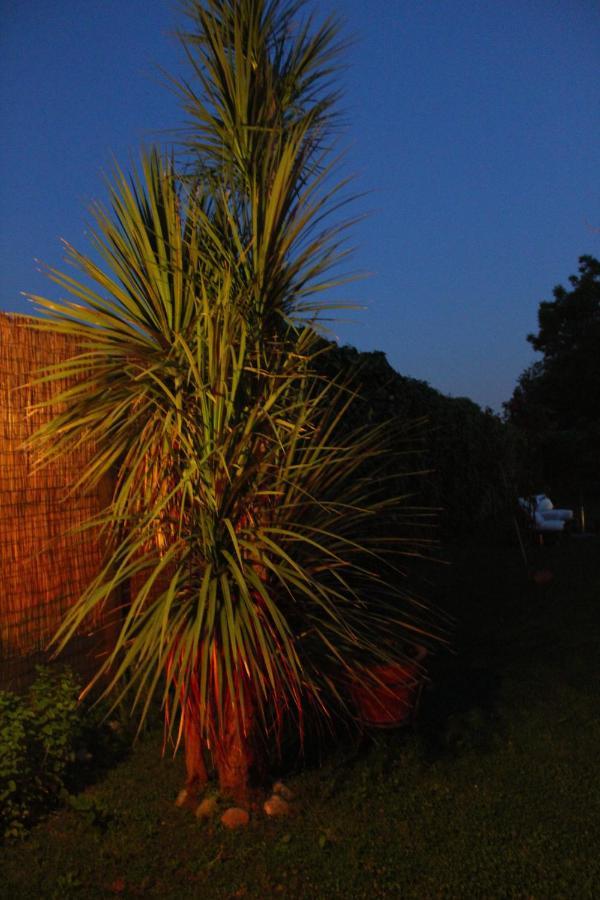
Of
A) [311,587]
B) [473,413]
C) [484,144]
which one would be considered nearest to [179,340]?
[311,587]

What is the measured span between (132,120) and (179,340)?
4.24ft

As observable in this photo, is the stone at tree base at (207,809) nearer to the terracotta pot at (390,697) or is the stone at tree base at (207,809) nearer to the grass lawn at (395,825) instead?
the grass lawn at (395,825)

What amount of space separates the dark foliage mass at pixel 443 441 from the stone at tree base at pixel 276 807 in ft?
9.58

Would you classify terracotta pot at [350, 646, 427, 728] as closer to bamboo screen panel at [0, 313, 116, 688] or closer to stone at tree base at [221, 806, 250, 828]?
stone at tree base at [221, 806, 250, 828]

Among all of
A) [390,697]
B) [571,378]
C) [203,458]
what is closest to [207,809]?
[390,697]

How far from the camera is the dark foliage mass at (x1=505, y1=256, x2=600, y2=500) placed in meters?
24.0

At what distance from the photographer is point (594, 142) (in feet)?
22.3

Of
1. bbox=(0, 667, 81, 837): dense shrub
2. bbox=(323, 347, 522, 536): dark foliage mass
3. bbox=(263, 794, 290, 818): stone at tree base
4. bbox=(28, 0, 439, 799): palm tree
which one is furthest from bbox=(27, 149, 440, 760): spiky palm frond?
bbox=(323, 347, 522, 536): dark foliage mass

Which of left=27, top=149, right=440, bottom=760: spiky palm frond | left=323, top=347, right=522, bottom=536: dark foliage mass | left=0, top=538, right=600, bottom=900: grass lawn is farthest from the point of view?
left=323, top=347, right=522, bottom=536: dark foliage mass

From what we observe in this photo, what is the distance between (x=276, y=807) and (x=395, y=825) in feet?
1.67

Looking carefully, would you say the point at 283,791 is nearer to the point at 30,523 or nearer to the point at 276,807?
the point at 276,807

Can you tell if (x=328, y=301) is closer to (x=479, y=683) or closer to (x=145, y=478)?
(x=145, y=478)

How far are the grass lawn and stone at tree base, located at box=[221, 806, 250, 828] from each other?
35 mm

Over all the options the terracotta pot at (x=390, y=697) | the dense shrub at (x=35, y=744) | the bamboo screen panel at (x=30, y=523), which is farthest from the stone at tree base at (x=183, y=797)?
the terracotta pot at (x=390, y=697)
